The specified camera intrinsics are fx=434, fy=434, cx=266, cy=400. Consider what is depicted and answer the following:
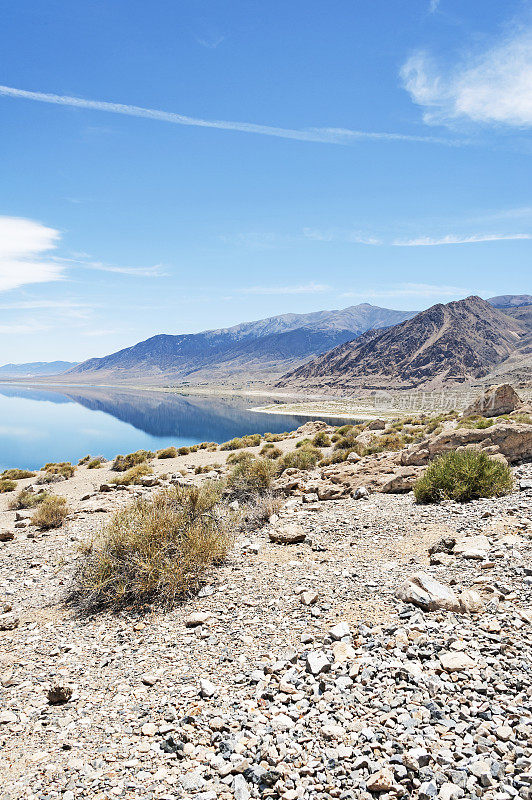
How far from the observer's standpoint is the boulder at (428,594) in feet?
15.1

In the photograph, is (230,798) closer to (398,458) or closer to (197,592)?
(197,592)

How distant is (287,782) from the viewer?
292 cm

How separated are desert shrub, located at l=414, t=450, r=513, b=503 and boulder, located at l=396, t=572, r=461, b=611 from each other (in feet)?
13.3

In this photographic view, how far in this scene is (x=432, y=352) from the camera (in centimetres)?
15262

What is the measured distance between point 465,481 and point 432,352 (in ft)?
508

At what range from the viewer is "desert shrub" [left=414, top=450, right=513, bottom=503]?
873 centimetres

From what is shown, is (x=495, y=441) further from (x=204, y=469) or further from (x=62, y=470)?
(x=62, y=470)

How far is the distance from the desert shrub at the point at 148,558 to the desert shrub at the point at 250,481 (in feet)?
13.0

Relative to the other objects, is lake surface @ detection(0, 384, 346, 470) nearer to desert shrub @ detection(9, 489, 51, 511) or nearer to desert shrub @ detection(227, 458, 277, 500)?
desert shrub @ detection(9, 489, 51, 511)

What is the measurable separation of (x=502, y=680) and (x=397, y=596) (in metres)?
1.61

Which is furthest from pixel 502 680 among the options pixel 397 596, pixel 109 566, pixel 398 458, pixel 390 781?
pixel 398 458

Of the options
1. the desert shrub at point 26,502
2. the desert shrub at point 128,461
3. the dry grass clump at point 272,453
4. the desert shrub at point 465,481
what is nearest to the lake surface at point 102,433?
the desert shrub at point 128,461

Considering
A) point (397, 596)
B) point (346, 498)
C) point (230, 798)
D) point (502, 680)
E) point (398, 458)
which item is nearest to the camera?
point (230, 798)

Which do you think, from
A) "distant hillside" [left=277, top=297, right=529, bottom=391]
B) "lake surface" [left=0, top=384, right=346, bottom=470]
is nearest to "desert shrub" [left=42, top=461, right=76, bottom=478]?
"lake surface" [left=0, top=384, right=346, bottom=470]
